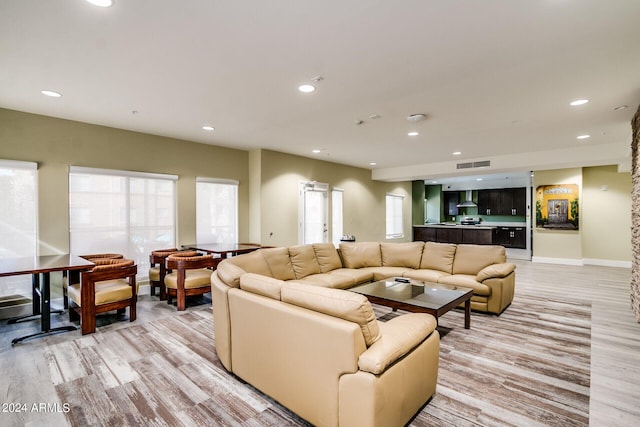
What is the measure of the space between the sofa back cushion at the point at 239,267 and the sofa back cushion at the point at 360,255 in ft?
5.39

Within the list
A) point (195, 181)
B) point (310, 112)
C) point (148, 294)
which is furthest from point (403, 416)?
point (195, 181)

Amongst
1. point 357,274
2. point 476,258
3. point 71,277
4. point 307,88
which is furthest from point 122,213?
point 476,258

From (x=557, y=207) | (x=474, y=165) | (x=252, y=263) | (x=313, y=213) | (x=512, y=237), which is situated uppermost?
(x=474, y=165)

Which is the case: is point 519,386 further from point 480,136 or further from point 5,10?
point 5,10

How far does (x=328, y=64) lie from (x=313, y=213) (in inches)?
191

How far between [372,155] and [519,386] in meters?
Answer: 5.35

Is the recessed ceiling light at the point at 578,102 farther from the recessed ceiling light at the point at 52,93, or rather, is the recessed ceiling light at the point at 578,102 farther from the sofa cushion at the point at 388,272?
the recessed ceiling light at the point at 52,93

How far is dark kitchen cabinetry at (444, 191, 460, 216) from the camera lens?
12.8 meters

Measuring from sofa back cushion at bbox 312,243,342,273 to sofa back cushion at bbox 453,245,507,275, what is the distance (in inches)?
72.1

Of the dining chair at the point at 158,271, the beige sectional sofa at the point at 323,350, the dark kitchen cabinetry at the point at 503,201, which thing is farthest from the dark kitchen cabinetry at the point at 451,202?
the beige sectional sofa at the point at 323,350

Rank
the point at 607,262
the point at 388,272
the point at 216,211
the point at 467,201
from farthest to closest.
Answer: the point at 467,201
the point at 607,262
the point at 216,211
the point at 388,272

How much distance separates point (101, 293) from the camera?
3.47 metres

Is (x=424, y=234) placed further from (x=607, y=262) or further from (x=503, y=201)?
(x=607, y=262)

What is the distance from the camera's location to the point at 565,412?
206 centimetres
